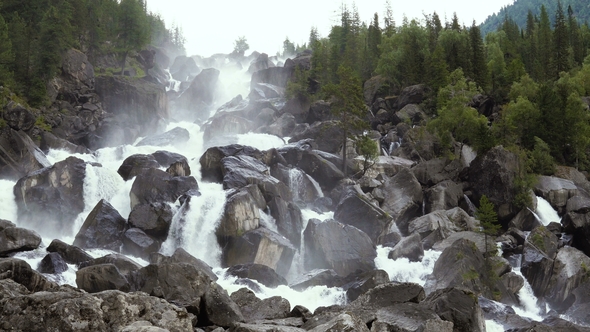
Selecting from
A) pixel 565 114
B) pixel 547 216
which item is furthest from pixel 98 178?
pixel 565 114

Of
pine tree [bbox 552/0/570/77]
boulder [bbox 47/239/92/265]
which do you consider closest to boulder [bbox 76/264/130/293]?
boulder [bbox 47/239/92/265]

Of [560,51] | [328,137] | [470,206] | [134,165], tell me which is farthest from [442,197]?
[560,51]

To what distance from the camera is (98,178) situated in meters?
50.0

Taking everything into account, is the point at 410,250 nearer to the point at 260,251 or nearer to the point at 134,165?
the point at 260,251

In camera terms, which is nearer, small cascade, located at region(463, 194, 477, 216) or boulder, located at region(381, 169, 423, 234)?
boulder, located at region(381, 169, 423, 234)

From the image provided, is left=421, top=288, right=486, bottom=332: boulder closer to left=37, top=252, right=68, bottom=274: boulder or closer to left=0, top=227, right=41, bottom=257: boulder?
left=37, top=252, right=68, bottom=274: boulder

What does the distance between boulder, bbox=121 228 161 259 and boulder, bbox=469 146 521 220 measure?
1325 inches

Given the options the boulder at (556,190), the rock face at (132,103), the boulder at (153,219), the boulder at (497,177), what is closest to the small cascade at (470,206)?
the boulder at (497,177)

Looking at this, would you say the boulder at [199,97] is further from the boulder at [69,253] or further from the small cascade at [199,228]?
the boulder at [69,253]

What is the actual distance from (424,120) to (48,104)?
1967 inches

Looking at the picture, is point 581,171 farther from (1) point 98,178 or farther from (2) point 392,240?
(1) point 98,178

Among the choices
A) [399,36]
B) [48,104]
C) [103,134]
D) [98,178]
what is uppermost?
[399,36]

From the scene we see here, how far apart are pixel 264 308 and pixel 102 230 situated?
2197 centimetres

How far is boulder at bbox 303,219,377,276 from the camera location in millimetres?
42562
